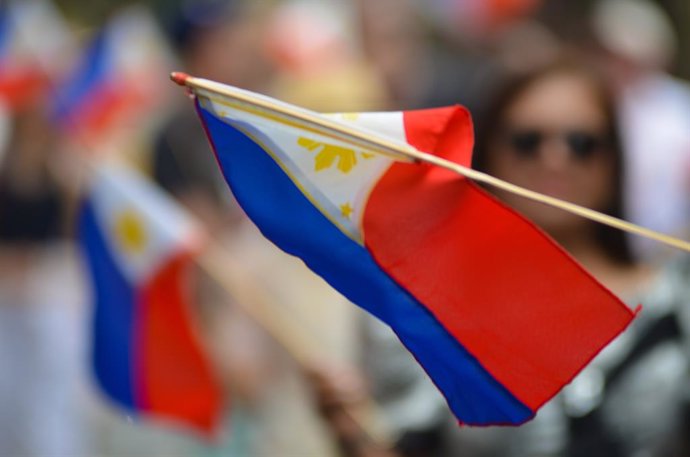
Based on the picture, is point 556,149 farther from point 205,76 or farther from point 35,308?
point 35,308

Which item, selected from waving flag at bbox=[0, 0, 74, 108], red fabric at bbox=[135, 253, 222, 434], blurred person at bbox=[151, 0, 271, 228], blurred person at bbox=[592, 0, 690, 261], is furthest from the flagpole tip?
waving flag at bbox=[0, 0, 74, 108]

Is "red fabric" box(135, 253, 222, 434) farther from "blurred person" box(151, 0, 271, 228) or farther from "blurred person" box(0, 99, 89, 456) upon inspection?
"blurred person" box(0, 99, 89, 456)

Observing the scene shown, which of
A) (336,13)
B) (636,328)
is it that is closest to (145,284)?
(636,328)

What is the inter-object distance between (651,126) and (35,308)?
113 inches

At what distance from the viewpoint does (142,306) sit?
15.3 feet

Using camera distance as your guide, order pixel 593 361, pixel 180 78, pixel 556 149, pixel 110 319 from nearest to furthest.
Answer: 1. pixel 180 78
2. pixel 593 361
3. pixel 556 149
4. pixel 110 319

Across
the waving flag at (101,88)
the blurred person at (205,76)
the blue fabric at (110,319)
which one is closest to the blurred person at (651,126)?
the blurred person at (205,76)

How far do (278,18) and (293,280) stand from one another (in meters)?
5.61

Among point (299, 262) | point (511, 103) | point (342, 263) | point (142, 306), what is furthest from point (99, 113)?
point (342, 263)

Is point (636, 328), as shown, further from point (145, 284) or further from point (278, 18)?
point (278, 18)

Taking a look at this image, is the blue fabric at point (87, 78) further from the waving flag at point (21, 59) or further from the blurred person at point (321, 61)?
the blurred person at point (321, 61)

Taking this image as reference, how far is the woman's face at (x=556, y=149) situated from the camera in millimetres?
3998

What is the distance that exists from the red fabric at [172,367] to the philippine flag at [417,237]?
5.39ft

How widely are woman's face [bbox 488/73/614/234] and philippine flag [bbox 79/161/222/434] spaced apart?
109cm
